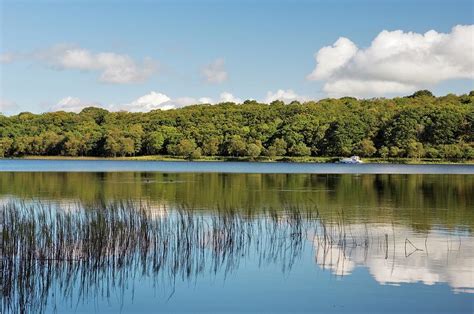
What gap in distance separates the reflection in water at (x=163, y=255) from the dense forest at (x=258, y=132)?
9012cm

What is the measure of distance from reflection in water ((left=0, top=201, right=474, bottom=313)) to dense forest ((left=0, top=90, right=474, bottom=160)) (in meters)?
90.1

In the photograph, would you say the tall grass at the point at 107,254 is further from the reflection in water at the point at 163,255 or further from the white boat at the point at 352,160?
the white boat at the point at 352,160

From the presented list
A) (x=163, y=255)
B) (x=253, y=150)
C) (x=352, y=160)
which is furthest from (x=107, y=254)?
(x=253, y=150)

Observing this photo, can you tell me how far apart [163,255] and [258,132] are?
A: 10684 cm

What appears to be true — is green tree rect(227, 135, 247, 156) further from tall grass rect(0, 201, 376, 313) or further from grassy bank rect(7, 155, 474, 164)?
tall grass rect(0, 201, 376, 313)

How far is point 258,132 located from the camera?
12075 centimetres

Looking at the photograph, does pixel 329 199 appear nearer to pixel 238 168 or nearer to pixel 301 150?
pixel 238 168

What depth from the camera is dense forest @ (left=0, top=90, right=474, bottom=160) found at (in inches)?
4232

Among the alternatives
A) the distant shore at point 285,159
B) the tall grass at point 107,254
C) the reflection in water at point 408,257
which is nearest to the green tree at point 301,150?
the distant shore at point 285,159

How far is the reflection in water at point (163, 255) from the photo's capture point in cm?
1178

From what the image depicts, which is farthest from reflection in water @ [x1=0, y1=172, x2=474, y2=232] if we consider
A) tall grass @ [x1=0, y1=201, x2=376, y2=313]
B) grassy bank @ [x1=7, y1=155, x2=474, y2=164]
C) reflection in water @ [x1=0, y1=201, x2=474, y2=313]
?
grassy bank @ [x1=7, y1=155, x2=474, y2=164]

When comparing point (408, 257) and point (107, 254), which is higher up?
point (107, 254)

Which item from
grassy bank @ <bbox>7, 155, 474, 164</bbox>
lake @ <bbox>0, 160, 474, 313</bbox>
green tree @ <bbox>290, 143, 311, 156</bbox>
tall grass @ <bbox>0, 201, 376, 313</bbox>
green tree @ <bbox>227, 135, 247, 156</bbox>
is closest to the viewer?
lake @ <bbox>0, 160, 474, 313</bbox>

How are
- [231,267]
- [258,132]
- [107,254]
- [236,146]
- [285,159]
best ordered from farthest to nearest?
[258,132] → [236,146] → [285,159] → [231,267] → [107,254]
